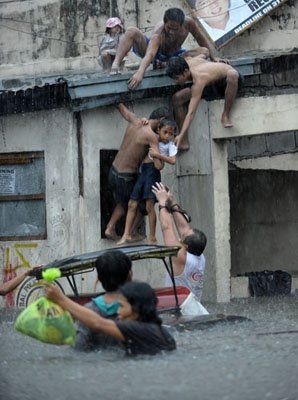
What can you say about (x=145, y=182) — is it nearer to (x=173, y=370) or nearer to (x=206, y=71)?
(x=206, y=71)

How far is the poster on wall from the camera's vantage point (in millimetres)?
20984

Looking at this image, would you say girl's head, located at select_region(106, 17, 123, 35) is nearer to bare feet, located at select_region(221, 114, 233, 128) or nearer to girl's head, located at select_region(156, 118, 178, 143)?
bare feet, located at select_region(221, 114, 233, 128)

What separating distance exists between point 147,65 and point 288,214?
6.94 meters

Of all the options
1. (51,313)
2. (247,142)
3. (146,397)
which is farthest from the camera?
(247,142)

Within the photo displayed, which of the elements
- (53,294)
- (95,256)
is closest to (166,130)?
(95,256)

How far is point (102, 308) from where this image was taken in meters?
8.15

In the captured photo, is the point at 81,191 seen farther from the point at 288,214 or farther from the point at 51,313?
the point at 51,313

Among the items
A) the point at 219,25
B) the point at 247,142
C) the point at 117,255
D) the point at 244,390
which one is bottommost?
the point at 244,390

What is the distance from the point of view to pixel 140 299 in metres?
7.57

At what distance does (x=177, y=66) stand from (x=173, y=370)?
8.56 m

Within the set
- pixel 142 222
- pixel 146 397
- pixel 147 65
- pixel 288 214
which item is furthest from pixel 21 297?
pixel 146 397

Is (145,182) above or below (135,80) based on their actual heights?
below

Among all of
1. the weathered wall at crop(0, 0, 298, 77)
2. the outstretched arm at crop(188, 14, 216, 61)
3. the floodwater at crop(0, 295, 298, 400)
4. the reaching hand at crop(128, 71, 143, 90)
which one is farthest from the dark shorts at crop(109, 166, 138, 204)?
the floodwater at crop(0, 295, 298, 400)

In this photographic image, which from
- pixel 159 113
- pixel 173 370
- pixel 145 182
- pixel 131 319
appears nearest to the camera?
pixel 173 370
